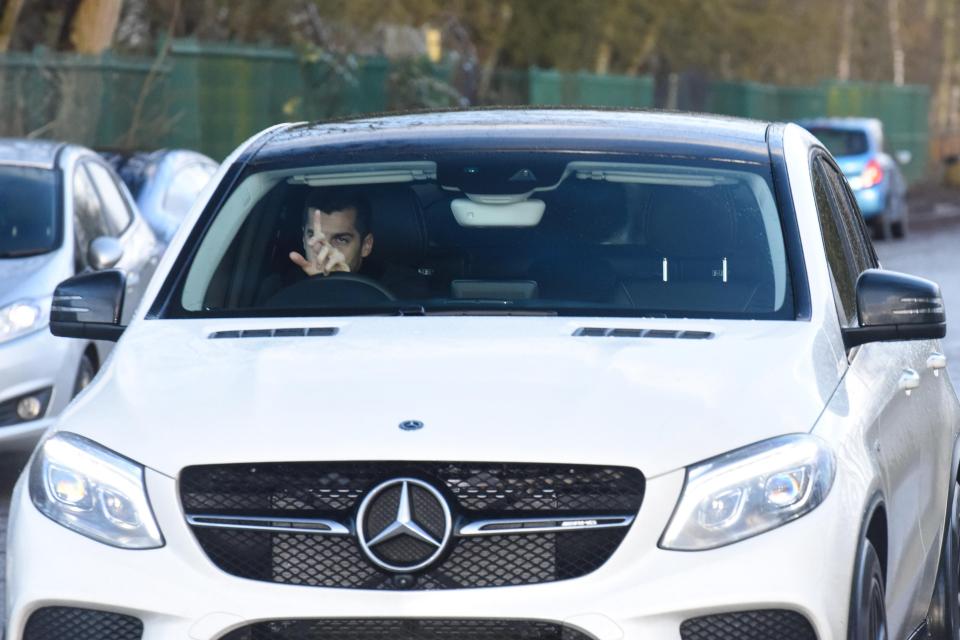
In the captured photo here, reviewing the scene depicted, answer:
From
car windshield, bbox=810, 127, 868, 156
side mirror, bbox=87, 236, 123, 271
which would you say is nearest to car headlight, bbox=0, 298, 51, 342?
side mirror, bbox=87, 236, 123, 271

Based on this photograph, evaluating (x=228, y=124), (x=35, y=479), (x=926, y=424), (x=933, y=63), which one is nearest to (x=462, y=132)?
(x=926, y=424)

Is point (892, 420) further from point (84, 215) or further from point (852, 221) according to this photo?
point (84, 215)

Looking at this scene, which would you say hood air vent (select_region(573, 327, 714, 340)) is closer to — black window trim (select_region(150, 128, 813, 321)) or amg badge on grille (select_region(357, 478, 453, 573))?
black window trim (select_region(150, 128, 813, 321))

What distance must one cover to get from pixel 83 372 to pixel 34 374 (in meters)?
0.54

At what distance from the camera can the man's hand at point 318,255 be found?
19.1ft

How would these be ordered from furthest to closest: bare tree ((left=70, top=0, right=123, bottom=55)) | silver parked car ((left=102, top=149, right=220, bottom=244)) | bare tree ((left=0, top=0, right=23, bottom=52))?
bare tree ((left=70, top=0, right=123, bottom=55)) < bare tree ((left=0, top=0, right=23, bottom=52)) < silver parked car ((left=102, top=149, right=220, bottom=244))

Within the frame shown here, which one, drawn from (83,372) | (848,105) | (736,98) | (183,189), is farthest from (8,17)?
(848,105)

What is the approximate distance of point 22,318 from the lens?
977cm

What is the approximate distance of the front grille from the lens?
429 centimetres

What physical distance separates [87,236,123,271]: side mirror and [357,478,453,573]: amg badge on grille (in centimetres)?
616

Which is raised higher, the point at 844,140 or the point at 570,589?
the point at 570,589

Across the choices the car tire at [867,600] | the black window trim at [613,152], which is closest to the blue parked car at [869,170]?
the black window trim at [613,152]

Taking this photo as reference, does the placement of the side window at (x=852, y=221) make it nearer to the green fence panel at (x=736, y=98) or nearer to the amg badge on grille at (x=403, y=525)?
the amg badge on grille at (x=403, y=525)

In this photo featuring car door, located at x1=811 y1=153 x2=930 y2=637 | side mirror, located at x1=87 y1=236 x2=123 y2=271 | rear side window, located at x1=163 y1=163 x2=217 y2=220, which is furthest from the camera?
rear side window, located at x1=163 y1=163 x2=217 y2=220
